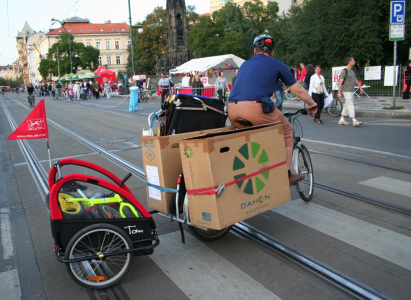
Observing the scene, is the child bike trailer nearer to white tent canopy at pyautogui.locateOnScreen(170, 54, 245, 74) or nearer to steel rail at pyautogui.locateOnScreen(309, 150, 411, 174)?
steel rail at pyautogui.locateOnScreen(309, 150, 411, 174)

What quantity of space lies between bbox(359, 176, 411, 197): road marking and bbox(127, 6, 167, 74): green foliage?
68676 mm

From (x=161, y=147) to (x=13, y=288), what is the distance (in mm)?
1752

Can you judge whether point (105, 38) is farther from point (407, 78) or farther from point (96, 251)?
point (96, 251)

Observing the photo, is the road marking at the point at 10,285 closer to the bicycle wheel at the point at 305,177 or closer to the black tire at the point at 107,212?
the black tire at the point at 107,212

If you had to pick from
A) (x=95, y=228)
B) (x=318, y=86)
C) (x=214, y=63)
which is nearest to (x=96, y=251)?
(x=95, y=228)

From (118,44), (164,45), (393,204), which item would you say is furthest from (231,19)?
(393,204)

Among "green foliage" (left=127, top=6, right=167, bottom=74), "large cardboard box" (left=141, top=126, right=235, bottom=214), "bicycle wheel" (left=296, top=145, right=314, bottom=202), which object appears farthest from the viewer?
"green foliage" (left=127, top=6, right=167, bottom=74)

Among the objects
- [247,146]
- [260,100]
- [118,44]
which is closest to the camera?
[247,146]

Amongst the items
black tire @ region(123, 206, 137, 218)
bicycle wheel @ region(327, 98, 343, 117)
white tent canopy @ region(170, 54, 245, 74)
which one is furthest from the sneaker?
white tent canopy @ region(170, 54, 245, 74)

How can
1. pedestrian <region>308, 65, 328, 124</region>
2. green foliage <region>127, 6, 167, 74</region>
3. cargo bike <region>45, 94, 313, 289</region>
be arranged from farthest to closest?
1. green foliage <region>127, 6, 167, 74</region>
2. pedestrian <region>308, 65, 328, 124</region>
3. cargo bike <region>45, 94, 313, 289</region>

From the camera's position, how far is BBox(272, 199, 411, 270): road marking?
3.53 m

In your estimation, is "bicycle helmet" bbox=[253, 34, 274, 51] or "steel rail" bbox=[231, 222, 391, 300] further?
"bicycle helmet" bbox=[253, 34, 274, 51]

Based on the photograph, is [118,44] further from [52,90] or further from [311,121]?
[311,121]

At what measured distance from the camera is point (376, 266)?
330cm
